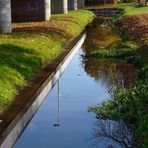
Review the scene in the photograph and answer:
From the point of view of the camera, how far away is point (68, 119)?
1639 centimetres

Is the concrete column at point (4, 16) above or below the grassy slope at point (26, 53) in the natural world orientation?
above

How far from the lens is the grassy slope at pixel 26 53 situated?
18.6 metres

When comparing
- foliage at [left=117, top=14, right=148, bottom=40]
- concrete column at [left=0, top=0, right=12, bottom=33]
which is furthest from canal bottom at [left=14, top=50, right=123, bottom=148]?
foliage at [left=117, top=14, right=148, bottom=40]

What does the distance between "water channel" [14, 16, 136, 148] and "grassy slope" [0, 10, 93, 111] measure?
1232 millimetres

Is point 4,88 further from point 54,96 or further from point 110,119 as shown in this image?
point 110,119

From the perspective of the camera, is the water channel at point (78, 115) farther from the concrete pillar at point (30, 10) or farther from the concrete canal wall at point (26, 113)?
the concrete pillar at point (30, 10)

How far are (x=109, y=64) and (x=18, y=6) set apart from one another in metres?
20.9

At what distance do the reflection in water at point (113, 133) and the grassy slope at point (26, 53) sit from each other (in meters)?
3.25

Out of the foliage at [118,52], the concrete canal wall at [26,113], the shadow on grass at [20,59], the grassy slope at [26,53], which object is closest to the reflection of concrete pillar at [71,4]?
the grassy slope at [26,53]

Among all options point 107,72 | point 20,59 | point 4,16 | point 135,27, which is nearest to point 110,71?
point 107,72

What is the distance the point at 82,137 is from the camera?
573 inches

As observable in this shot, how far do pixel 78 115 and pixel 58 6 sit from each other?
127ft

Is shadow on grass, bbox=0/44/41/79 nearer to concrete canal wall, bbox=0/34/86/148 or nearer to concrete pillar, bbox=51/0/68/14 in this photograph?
concrete canal wall, bbox=0/34/86/148

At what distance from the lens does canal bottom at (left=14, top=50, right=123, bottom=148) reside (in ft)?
46.1
